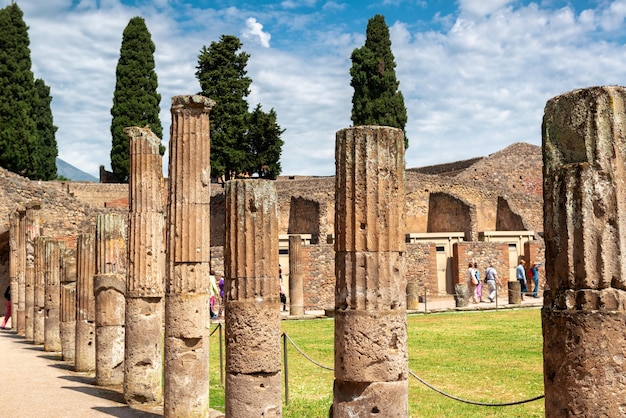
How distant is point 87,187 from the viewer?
4178 centimetres

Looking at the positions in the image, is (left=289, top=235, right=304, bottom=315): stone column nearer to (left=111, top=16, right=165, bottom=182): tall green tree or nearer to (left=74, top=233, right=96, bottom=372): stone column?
(left=74, top=233, right=96, bottom=372): stone column

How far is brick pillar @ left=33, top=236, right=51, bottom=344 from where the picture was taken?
57.9 ft

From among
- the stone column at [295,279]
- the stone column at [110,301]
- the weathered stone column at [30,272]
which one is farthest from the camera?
the stone column at [295,279]

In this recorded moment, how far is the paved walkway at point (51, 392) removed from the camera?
374 inches

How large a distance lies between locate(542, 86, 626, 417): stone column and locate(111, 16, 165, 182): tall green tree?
127 feet

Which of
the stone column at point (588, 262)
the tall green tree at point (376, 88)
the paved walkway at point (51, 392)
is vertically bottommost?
the paved walkway at point (51, 392)

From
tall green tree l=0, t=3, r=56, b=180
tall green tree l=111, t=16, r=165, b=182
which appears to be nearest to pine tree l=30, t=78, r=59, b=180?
tall green tree l=111, t=16, r=165, b=182

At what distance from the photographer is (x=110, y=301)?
11.7 meters

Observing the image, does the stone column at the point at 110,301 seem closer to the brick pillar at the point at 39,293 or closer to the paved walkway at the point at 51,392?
the paved walkway at the point at 51,392

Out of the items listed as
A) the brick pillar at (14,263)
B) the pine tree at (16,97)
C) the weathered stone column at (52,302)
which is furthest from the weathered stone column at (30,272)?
the pine tree at (16,97)

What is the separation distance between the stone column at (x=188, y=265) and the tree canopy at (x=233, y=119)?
1273 inches

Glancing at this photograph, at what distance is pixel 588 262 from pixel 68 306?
12388 millimetres

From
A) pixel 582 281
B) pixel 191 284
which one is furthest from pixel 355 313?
pixel 191 284

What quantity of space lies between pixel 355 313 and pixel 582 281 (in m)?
2.63
